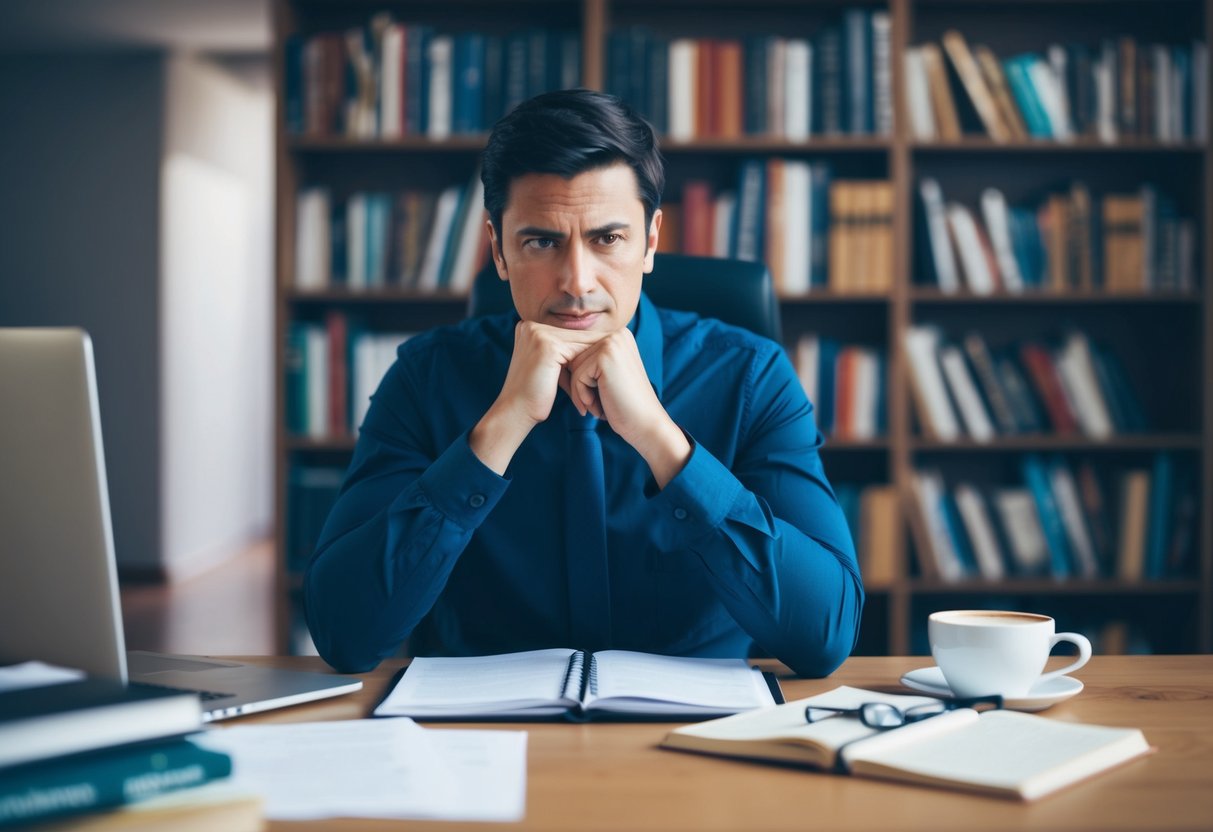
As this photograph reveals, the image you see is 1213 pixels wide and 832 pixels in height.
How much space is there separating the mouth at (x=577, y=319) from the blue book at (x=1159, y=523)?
82.5 inches

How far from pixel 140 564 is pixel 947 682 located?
5141 millimetres

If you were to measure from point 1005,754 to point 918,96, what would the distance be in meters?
2.40

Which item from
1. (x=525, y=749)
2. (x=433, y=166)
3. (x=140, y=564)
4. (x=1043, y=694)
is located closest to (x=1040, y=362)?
(x=433, y=166)

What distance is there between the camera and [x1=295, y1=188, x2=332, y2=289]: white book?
3012mm

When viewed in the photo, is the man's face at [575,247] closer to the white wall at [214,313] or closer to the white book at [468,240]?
the white book at [468,240]

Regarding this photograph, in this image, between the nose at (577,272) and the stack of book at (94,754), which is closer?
the stack of book at (94,754)

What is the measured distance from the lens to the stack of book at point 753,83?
2.90 metres

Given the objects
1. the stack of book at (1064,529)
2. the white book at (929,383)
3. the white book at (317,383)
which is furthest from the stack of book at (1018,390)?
the white book at (317,383)

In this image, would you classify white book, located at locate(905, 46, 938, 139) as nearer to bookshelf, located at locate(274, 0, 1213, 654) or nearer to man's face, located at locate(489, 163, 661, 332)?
bookshelf, located at locate(274, 0, 1213, 654)

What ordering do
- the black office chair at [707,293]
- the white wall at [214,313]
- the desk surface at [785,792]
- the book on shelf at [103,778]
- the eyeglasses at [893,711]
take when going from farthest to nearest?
1. the white wall at [214,313]
2. the black office chair at [707,293]
3. the eyeglasses at [893,711]
4. the desk surface at [785,792]
5. the book on shelf at [103,778]

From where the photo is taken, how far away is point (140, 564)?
5.49 metres

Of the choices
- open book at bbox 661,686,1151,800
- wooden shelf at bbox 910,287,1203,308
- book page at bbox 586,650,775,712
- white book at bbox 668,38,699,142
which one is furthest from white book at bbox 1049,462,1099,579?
open book at bbox 661,686,1151,800

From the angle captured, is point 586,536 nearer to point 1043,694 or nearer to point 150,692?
point 1043,694

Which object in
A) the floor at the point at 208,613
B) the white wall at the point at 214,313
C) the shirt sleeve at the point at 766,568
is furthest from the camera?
the white wall at the point at 214,313
